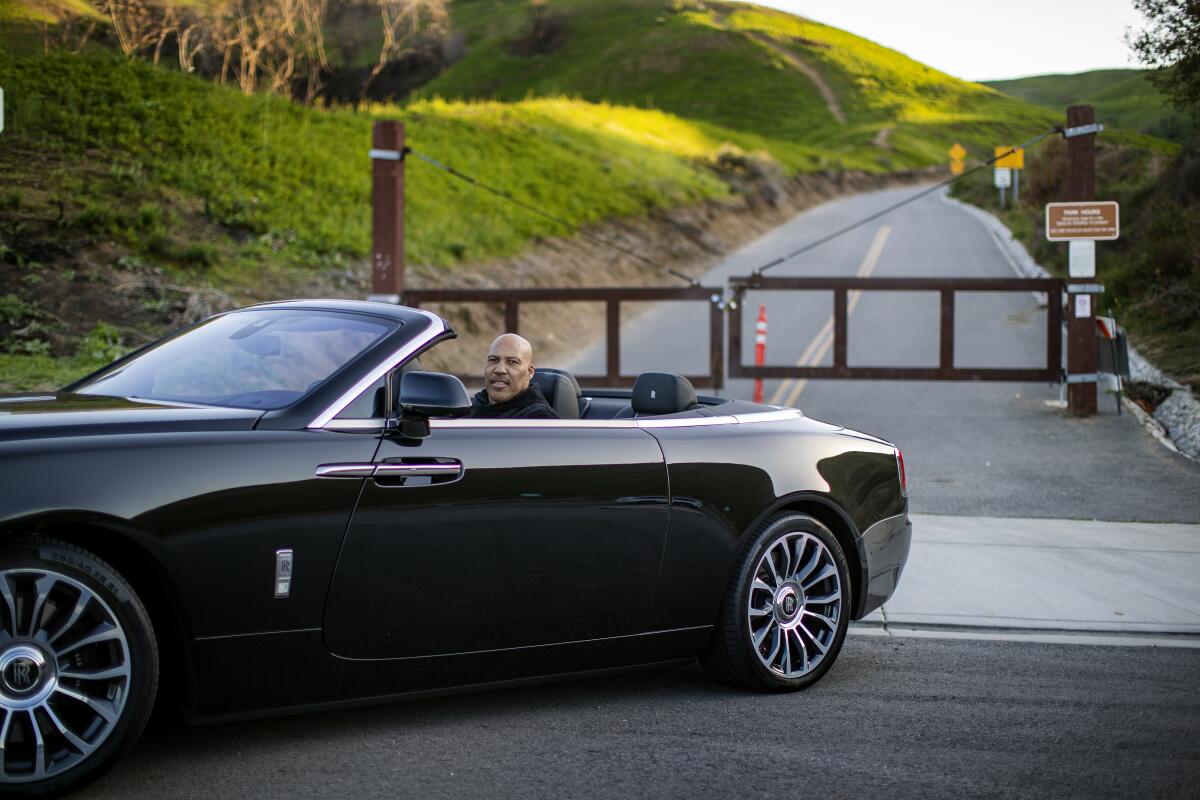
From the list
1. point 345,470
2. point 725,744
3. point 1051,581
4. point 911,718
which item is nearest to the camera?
point 345,470

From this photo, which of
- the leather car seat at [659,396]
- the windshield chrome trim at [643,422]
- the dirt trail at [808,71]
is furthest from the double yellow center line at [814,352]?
the dirt trail at [808,71]

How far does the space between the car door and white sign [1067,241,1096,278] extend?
1259 cm

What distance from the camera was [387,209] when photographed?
17.0 metres

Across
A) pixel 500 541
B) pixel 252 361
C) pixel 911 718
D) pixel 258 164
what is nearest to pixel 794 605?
pixel 911 718

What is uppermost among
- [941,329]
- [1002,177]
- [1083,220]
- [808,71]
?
[808,71]

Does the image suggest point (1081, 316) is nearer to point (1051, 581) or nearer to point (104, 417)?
point (1051, 581)

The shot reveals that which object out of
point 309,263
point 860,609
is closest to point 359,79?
point 309,263

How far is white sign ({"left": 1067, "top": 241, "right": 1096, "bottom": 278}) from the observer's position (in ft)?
53.9

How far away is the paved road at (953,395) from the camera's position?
11727mm

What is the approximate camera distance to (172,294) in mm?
18953

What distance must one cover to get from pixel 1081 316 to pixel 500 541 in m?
13.4

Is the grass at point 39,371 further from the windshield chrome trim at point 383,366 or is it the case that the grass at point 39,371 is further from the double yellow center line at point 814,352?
the windshield chrome trim at point 383,366

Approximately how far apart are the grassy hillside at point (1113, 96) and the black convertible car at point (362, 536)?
1761cm

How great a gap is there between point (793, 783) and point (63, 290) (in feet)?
51.9
